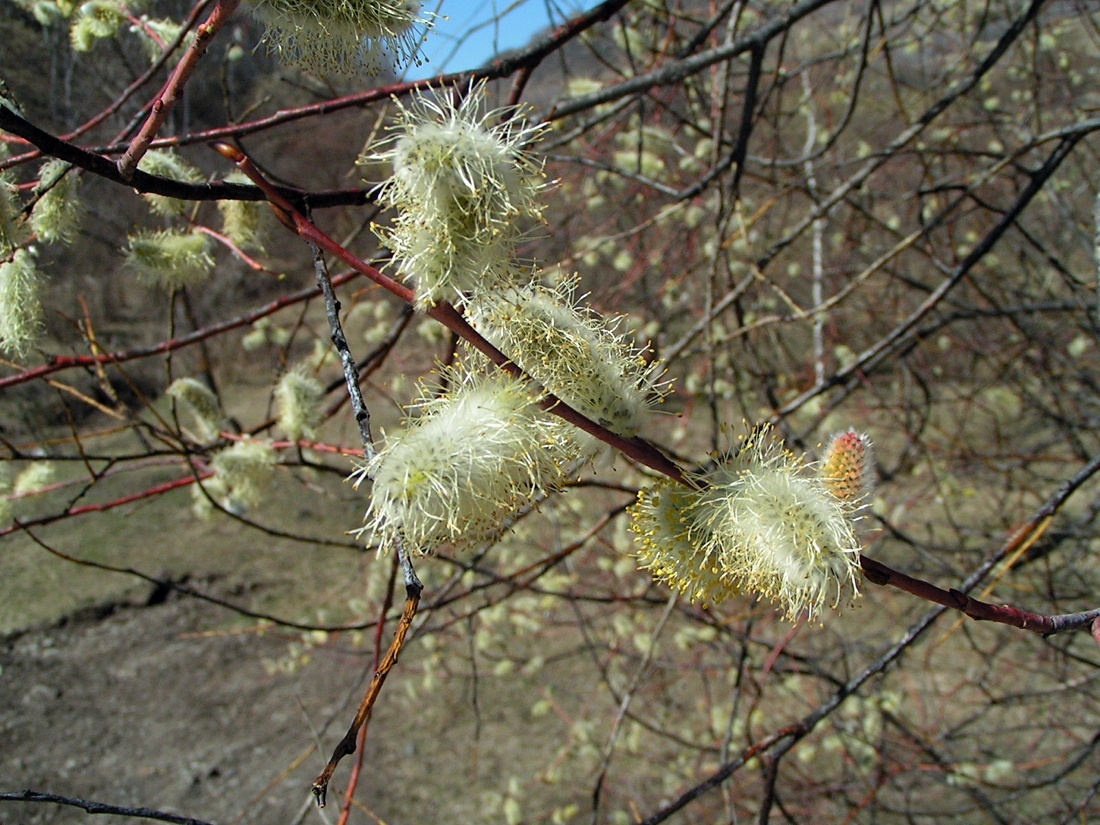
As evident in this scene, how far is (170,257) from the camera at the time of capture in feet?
4.12

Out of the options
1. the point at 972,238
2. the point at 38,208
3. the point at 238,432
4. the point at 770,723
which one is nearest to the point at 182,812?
the point at 238,432

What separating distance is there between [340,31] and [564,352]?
0.38 meters

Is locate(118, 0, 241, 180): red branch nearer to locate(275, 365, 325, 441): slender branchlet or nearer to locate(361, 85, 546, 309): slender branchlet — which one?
locate(361, 85, 546, 309): slender branchlet

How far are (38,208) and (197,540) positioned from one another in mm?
3875

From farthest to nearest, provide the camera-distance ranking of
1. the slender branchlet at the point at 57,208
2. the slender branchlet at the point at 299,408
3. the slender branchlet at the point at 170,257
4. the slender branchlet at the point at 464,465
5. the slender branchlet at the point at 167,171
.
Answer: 1. the slender branchlet at the point at 299,408
2. the slender branchlet at the point at 170,257
3. the slender branchlet at the point at 167,171
4. the slender branchlet at the point at 57,208
5. the slender branchlet at the point at 464,465

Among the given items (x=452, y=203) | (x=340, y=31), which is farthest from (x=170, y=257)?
(x=452, y=203)

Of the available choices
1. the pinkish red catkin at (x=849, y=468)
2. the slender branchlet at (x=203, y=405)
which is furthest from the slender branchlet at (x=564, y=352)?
the slender branchlet at (x=203, y=405)

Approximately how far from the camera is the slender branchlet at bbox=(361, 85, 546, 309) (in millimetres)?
652

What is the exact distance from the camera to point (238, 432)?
5.66ft

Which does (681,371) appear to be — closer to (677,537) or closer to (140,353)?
(140,353)

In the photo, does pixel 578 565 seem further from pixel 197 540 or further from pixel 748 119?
pixel 748 119

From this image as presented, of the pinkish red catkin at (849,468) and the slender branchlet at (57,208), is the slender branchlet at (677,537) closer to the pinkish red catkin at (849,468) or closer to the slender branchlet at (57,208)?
the pinkish red catkin at (849,468)

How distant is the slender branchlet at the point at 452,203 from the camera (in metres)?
0.65

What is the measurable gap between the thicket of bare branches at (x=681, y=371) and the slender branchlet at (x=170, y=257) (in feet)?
0.08
